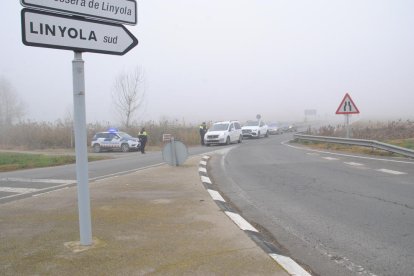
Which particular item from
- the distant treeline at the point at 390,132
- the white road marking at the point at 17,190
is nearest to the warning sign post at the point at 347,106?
the distant treeline at the point at 390,132

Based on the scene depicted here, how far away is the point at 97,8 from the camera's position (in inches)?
179

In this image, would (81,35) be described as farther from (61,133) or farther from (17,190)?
(61,133)

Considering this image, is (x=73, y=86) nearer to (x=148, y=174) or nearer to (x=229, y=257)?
(x=229, y=257)

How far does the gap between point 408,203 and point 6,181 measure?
10.3 metres

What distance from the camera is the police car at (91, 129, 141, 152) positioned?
31984 millimetres

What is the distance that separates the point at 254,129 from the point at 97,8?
38.8m

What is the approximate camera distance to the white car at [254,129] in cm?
4288

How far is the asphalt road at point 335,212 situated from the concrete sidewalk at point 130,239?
0.67 m

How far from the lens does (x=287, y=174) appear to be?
A: 12.0m

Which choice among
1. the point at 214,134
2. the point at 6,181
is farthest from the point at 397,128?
the point at 6,181

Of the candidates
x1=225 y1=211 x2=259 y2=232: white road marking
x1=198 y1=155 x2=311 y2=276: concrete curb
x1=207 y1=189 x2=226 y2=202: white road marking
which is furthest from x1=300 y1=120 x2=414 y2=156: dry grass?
x1=225 y1=211 x2=259 y2=232: white road marking

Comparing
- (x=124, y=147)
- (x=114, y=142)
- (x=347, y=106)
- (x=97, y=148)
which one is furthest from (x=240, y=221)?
(x=97, y=148)

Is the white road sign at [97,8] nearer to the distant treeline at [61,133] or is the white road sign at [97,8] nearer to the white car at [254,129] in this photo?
the distant treeline at [61,133]

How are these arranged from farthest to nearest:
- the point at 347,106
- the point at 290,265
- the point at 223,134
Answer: the point at 223,134
the point at 347,106
the point at 290,265
